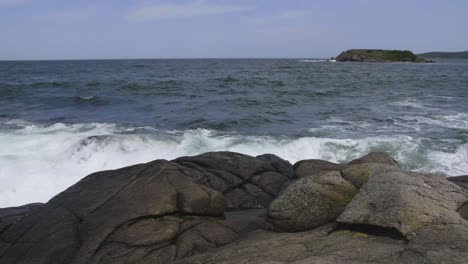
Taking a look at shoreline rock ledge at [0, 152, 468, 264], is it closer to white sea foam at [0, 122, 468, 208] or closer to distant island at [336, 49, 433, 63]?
white sea foam at [0, 122, 468, 208]

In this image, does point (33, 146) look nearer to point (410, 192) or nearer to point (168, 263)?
point (168, 263)

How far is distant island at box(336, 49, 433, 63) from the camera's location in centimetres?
11875

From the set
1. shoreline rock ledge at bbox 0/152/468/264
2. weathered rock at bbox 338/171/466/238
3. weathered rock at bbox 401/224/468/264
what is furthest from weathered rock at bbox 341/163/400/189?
weathered rock at bbox 401/224/468/264

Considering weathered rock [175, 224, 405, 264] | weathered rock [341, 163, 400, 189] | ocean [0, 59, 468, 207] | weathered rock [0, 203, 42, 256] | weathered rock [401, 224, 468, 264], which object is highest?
weathered rock [341, 163, 400, 189]

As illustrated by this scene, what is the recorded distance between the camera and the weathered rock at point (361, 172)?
644 cm

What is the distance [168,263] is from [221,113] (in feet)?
54.7

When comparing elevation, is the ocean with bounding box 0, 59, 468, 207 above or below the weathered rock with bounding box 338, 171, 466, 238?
below

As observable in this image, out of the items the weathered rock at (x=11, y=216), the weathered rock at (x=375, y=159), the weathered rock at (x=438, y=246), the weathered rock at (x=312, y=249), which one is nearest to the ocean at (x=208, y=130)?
the weathered rock at (x=11, y=216)

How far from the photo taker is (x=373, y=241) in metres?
4.74

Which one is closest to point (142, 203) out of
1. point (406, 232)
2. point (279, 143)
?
point (406, 232)

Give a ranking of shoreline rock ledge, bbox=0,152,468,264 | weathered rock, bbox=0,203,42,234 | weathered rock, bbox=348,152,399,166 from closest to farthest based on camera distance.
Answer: shoreline rock ledge, bbox=0,152,468,264, weathered rock, bbox=0,203,42,234, weathered rock, bbox=348,152,399,166

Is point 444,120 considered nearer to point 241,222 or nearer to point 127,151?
point 127,151

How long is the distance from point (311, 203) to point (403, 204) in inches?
56.7

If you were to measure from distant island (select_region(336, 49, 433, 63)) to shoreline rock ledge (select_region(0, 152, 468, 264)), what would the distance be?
118 metres
